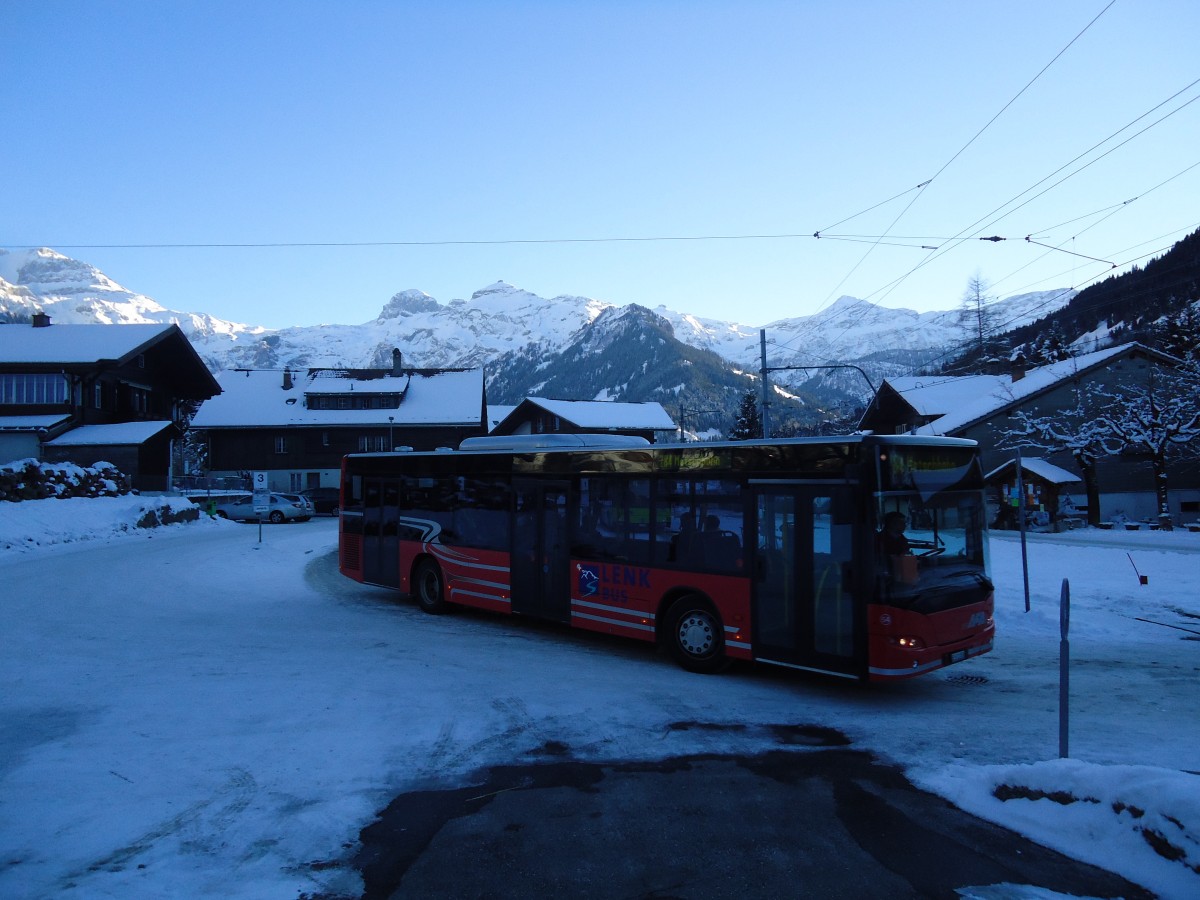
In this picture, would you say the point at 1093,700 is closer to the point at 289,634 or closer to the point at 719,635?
the point at 719,635

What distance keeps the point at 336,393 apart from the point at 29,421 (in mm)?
21303

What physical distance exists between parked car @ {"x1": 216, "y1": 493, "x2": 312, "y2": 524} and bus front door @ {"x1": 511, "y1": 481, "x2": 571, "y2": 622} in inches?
1176

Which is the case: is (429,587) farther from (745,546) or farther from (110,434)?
(110,434)

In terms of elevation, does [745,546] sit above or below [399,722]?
above

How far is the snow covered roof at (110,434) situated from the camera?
42.0m

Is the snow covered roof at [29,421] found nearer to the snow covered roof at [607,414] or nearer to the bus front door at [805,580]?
the snow covered roof at [607,414]

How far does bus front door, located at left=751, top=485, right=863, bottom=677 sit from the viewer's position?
7812 mm

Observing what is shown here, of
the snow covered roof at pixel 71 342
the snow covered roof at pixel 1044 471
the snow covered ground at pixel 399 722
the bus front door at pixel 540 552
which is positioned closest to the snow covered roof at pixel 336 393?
the snow covered roof at pixel 71 342

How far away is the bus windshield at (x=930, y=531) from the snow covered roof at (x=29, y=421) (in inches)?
1857

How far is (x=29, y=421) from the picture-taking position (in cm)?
4288

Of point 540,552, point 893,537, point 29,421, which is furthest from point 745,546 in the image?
point 29,421

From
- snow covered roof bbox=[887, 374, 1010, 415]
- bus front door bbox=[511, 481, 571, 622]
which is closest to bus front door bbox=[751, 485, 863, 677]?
bus front door bbox=[511, 481, 571, 622]

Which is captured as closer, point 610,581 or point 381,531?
point 610,581

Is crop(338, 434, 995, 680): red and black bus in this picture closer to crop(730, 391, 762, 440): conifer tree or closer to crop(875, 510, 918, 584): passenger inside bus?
crop(875, 510, 918, 584): passenger inside bus
